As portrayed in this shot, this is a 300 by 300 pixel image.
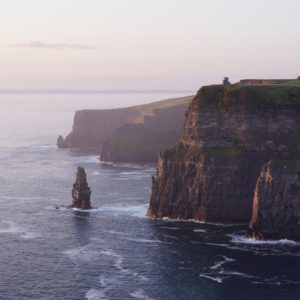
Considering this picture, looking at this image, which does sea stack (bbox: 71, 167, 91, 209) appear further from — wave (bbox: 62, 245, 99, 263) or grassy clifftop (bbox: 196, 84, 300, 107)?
wave (bbox: 62, 245, 99, 263)

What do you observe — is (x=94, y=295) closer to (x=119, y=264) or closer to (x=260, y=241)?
(x=119, y=264)

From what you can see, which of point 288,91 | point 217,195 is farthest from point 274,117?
point 217,195

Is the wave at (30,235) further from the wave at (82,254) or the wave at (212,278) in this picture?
the wave at (212,278)

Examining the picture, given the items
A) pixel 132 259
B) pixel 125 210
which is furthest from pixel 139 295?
pixel 125 210

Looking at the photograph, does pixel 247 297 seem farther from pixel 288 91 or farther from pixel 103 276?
pixel 288 91

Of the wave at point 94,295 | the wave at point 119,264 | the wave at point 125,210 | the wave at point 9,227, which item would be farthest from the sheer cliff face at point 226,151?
the wave at point 94,295
